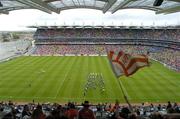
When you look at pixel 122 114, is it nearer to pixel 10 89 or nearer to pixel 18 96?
pixel 18 96

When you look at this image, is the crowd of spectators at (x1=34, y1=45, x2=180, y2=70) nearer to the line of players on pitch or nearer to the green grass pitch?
the green grass pitch

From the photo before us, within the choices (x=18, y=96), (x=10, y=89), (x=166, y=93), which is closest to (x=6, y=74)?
(x=10, y=89)

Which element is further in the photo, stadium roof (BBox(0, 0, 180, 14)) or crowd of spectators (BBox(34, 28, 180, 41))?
crowd of spectators (BBox(34, 28, 180, 41))

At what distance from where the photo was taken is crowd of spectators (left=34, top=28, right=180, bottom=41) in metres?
107

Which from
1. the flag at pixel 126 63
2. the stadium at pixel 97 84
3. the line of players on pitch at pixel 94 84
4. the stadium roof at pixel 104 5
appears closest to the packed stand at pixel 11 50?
the stadium at pixel 97 84

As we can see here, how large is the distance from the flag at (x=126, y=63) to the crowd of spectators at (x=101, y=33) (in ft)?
291

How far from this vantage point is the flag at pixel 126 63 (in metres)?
15.0

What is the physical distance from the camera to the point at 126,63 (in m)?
15.7

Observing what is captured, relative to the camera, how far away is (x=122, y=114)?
11.1 m

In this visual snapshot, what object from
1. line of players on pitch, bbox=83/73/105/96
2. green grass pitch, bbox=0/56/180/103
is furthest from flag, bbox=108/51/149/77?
line of players on pitch, bbox=83/73/105/96

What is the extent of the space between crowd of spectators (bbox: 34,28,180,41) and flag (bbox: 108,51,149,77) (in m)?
88.8

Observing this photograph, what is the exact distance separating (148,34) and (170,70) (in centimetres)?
4885

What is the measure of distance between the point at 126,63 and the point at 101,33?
97641 millimetres

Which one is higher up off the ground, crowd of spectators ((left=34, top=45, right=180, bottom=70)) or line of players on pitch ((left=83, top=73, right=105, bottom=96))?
line of players on pitch ((left=83, top=73, right=105, bottom=96))
